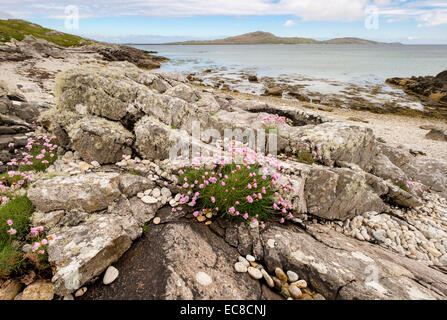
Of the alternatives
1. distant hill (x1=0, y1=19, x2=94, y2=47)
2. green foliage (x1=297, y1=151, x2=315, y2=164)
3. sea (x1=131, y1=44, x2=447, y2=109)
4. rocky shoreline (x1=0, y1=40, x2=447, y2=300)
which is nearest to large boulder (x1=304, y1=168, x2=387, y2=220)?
rocky shoreline (x1=0, y1=40, x2=447, y2=300)

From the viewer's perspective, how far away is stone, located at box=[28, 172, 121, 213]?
3.72 m

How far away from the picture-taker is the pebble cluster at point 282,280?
297 cm

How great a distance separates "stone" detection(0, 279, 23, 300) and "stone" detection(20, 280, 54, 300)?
126 millimetres

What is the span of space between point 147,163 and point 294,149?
449 centimetres

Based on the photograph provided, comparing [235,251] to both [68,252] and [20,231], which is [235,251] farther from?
[20,231]

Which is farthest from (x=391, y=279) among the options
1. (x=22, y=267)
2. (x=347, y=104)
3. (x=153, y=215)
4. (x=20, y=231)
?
(x=347, y=104)

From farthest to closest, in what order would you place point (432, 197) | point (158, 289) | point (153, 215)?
point (432, 197), point (153, 215), point (158, 289)

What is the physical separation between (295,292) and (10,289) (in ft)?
12.1

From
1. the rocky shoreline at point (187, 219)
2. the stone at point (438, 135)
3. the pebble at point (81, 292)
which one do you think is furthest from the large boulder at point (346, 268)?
the stone at point (438, 135)

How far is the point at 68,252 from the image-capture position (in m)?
2.96

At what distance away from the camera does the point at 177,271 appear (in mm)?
3023

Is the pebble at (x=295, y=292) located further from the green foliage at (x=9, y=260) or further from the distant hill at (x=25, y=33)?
the distant hill at (x=25, y=33)

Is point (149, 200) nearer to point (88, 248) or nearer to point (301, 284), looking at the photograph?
point (88, 248)

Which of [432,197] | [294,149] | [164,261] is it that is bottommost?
[432,197]
